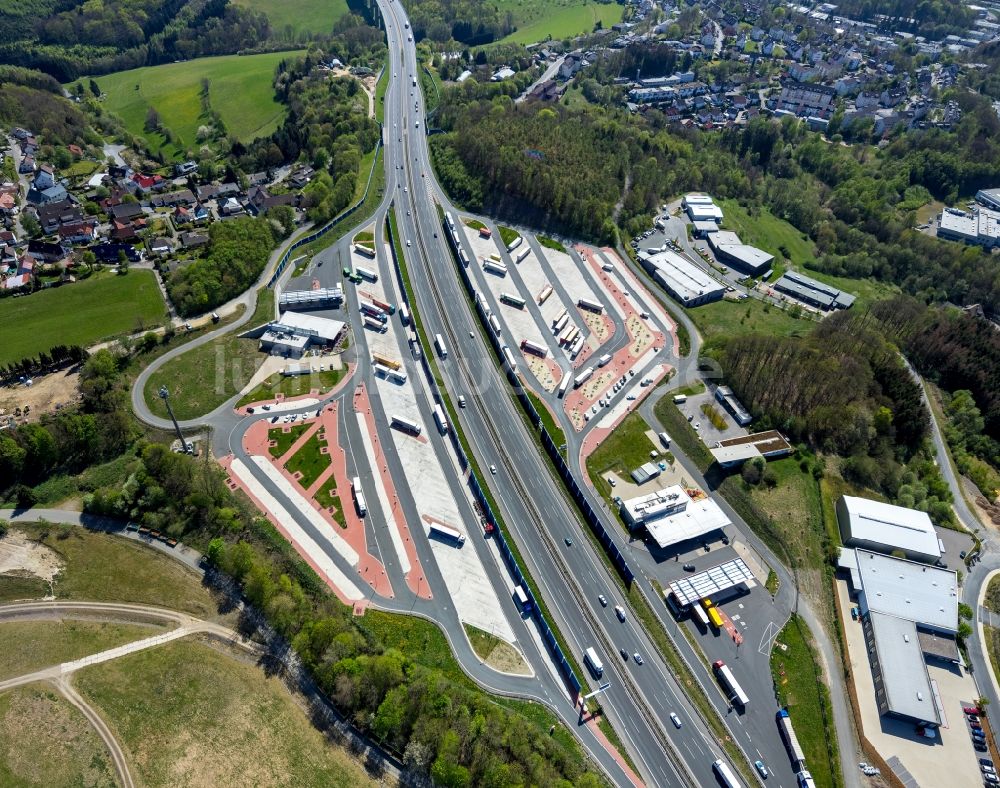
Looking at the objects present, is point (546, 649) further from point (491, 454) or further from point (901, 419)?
point (901, 419)

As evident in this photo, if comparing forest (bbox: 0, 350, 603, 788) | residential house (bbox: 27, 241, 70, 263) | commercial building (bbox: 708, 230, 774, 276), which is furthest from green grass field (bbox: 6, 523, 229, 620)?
commercial building (bbox: 708, 230, 774, 276)

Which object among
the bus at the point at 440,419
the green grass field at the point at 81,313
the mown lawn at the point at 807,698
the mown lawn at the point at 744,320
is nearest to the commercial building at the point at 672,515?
the mown lawn at the point at 807,698

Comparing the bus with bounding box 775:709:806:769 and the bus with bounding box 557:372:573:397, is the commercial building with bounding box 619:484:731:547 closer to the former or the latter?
the bus with bounding box 775:709:806:769

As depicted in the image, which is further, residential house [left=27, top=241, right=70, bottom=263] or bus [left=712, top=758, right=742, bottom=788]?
residential house [left=27, top=241, right=70, bottom=263]

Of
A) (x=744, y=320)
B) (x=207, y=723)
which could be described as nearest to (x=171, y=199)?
(x=207, y=723)

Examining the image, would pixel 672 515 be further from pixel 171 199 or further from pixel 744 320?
pixel 171 199

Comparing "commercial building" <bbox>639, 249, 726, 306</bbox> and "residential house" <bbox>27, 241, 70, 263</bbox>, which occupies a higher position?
"residential house" <bbox>27, 241, 70, 263</bbox>

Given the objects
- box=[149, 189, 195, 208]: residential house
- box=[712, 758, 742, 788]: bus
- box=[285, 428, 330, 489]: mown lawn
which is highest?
box=[149, 189, 195, 208]: residential house

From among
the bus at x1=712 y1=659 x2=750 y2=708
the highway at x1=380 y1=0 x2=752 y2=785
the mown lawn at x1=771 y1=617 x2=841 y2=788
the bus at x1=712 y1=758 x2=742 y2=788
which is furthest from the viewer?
the bus at x1=712 y1=659 x2=750 y2=708
